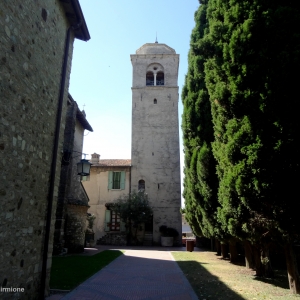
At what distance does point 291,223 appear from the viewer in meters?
6.32

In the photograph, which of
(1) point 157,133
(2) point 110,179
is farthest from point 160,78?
(2) point 110,179

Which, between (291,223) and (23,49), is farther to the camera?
(291,223)

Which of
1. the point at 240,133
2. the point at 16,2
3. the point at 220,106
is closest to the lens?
the point at 16,2

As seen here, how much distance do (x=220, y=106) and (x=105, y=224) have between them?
20.2 m

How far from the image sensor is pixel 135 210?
77.8 ft

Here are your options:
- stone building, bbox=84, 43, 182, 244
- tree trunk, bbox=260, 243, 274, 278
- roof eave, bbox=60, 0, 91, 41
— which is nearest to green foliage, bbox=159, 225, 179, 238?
stone building, bbox=84, 43, 182, 244

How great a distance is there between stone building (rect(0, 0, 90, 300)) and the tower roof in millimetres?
24387

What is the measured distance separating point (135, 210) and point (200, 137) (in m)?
13.2

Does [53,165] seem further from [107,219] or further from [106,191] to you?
[106,191]

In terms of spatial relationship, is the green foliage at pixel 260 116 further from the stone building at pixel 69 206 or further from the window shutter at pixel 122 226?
the window shutter at pixel 122 226

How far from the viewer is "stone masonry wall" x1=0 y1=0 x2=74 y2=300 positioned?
15.2 ft

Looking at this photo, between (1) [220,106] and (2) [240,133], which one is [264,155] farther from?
(1) [220,106]

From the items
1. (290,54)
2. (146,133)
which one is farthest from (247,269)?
(146,133)

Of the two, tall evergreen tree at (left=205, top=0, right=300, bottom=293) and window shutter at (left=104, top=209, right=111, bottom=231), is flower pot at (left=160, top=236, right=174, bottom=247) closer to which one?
window shutter at (left=104, top=209, right=111, bottom=231)
